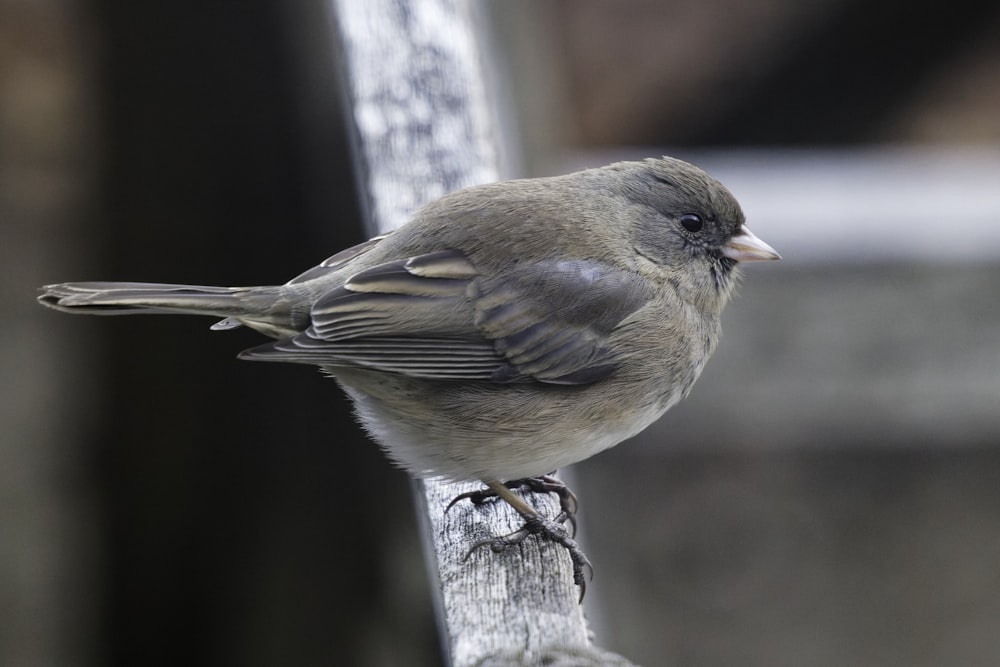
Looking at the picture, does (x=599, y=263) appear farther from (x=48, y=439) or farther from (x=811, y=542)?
(x=48, y=439)

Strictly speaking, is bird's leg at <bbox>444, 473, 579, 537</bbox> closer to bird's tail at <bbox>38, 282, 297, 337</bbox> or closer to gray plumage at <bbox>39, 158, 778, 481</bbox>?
gray plumage at <bbox>39, 158, 778, 481</bbox>

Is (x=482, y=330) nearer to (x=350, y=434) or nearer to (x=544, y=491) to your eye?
(x=544, y=491)

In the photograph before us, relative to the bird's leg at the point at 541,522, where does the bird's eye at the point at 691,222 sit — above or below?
above

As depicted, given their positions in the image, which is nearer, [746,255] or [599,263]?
[599,263]

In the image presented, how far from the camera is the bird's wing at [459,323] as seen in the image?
95.7 inches

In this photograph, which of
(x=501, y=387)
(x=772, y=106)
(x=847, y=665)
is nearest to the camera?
(x=501, y=387)

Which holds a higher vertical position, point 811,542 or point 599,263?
point 599,263

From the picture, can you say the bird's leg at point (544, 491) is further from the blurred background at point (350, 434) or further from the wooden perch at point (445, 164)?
the blurred background at point (350, 434)

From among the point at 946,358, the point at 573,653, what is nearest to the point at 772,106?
the point at 946,358

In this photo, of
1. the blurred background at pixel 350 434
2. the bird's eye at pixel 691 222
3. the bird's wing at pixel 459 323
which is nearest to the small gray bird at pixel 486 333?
the bird's wing at pixel 459 323

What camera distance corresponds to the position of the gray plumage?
2.39m

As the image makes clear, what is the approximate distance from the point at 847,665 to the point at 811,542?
1.49 feet

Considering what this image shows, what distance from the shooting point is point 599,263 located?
2600mm

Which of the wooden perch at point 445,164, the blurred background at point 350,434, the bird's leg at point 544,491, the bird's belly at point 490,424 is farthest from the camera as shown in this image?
the blurred background at point 350,434
